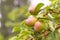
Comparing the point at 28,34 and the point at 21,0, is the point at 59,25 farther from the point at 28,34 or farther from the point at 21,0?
the point at 21,0

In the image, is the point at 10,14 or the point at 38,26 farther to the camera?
the point at 10,14

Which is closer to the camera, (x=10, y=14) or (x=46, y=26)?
(x=46, y=26)

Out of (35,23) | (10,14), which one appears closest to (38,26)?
(35,23)

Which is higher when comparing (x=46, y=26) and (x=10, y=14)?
(x=10, y=14)

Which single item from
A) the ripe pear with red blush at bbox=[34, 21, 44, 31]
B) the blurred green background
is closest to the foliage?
the ripe pear with red blush at bbox=[34, 21, 44, 31]

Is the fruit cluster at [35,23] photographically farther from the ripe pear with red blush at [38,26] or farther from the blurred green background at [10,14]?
the blurred green background at [10,14]

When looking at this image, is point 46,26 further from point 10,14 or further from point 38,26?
point 10,14

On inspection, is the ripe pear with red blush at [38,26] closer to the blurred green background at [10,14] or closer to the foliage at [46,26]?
the foliage at [46,26]

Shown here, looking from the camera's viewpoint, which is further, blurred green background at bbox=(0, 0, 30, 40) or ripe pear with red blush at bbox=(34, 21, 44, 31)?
blurred green background at bbox=(0, 0, 30, 40)

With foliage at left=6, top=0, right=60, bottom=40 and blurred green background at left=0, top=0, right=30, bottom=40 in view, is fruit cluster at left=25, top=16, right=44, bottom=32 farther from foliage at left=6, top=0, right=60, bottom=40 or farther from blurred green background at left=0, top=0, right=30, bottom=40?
blurred green background at left=0, top=0, right=30, bottom=40

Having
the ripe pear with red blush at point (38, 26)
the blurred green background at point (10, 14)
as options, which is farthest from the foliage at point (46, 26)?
the blurred green background at point (10, 14)

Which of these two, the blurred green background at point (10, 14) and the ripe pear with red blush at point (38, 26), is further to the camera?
the blurred green background at point (10, 14)

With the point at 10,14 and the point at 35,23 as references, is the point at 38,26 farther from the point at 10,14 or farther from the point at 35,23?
the point at 10,14

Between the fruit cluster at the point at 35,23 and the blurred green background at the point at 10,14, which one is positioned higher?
the blurred green background at the point at 10,14
